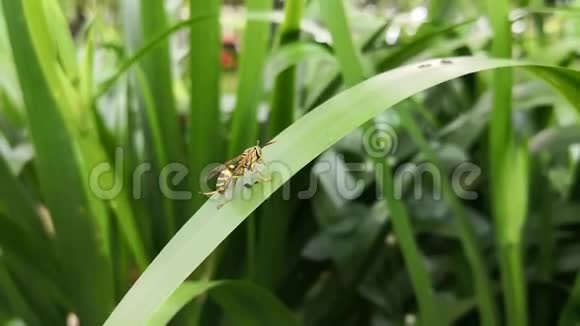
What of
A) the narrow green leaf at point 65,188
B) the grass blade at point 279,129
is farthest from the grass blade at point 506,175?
the narrow green leaf at point 65,188

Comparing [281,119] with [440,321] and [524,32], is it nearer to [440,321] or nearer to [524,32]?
[440,321]

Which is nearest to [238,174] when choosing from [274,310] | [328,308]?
[274,310]

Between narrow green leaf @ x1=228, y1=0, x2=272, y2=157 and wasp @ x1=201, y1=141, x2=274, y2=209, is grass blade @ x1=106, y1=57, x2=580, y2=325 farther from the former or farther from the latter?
narrow green leaf @ x1=228, y1=0, x2=272, y2=157

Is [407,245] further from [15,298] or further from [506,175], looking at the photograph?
[15,298]

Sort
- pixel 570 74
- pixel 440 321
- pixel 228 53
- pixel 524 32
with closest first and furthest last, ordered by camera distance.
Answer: pixel 570 74, pixel 440 321, pixel 524 32, pixel 228 53

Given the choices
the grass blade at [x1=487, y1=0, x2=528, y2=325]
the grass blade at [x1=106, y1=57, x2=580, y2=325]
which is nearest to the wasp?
the grass blade at [x1=106, y1=57, x2=580, y2=325]

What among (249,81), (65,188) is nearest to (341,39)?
(249,81)
